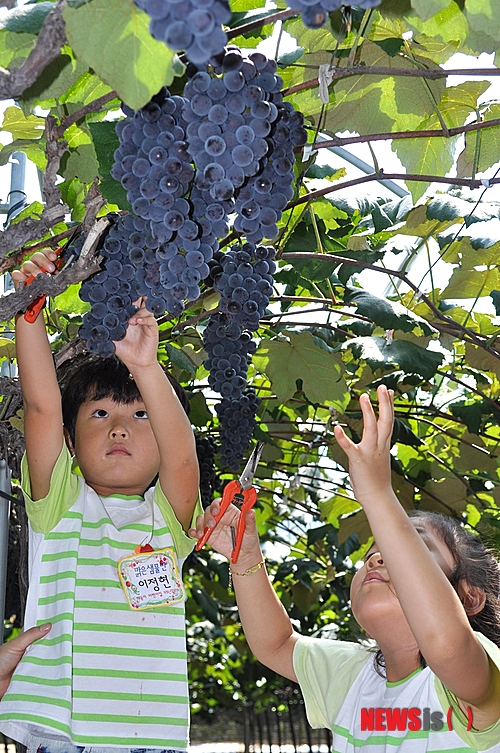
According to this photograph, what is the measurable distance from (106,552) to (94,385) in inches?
16.8

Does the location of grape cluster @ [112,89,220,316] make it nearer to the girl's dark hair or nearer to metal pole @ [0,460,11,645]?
the girl's dark hair

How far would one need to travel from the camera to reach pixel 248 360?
7.44 feet

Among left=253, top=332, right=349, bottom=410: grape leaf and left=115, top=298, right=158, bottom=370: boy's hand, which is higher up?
left=253, top=332, right=349, bottom=410: grape leaf

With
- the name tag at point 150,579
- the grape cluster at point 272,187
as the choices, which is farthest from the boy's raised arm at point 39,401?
the grape cluster at point 272,187

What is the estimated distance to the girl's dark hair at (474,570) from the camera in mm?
1874

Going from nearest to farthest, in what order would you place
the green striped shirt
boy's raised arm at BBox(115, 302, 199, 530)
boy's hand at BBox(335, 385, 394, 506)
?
1. boy's hand at BBox(335, 385, 394, 506)
2. boy's raised arm at BBox(115, 302, 199, 530)
3. the green striped shirt

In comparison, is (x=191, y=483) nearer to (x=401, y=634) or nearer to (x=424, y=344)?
(x=401, y=634)

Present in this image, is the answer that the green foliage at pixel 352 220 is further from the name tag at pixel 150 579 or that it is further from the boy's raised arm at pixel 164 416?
the name tag at pixel 150 579

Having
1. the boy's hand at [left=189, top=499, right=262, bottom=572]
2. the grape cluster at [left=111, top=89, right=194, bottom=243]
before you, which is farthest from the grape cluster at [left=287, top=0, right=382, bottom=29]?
the boy's hand at [left=189, top=499, right=262, bottom=572]

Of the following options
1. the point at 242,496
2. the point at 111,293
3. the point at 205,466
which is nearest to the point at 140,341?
the point at 111,293

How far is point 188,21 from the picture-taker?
0.72 m

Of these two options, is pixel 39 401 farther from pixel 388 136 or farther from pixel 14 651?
Answer: pixel 388 136

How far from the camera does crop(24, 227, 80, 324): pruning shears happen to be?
1.37 metres

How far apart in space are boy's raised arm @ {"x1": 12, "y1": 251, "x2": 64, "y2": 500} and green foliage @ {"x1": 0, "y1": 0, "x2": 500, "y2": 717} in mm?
291
